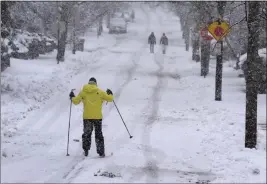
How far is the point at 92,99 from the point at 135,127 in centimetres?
400

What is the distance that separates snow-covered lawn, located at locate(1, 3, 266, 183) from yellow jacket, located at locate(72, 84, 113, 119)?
960 mm

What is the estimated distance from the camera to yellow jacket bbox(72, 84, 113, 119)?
11.3 metres

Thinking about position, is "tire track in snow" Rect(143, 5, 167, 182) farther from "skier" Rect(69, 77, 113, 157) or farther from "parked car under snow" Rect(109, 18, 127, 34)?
"parked car under snow" Rect(109, 18, 127, 34)

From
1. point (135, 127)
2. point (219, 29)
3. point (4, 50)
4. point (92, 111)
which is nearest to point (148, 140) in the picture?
point (135, 127)

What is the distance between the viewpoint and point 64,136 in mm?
13625

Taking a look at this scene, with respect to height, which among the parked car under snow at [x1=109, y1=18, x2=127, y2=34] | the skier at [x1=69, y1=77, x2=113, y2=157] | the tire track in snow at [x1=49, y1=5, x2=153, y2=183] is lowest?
the tire track in snow at [x1=49, y1=5, x2=153, y2=183]

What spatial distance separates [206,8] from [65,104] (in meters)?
8.61

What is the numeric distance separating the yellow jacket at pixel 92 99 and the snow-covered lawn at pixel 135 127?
3.15 feet

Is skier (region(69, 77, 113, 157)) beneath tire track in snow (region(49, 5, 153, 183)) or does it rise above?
above

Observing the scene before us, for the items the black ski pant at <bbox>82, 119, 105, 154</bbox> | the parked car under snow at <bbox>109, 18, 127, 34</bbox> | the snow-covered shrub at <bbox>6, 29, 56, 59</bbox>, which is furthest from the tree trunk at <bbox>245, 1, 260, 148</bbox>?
the parked car under snow at <bbox>109, 18, 127, 34</bbox>

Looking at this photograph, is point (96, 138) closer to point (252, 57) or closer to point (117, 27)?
point (252, 57)

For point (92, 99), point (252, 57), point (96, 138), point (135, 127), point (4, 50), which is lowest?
point (135, 127)

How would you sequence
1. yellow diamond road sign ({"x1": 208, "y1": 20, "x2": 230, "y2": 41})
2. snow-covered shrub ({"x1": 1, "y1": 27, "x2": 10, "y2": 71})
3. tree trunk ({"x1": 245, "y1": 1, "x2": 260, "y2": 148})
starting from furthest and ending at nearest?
snow-covered shrub ({"x1": 1, "y1": 27, "x2": 10, "y2": 71}), yellow diamond road sign ({"x1": 208, "y1": 20, "x2": 230, "y2": 41}), tree trunk ({"x1": 245, "y1": 1, "x2": 260, "y2": 148})

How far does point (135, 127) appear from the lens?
15086 mm
